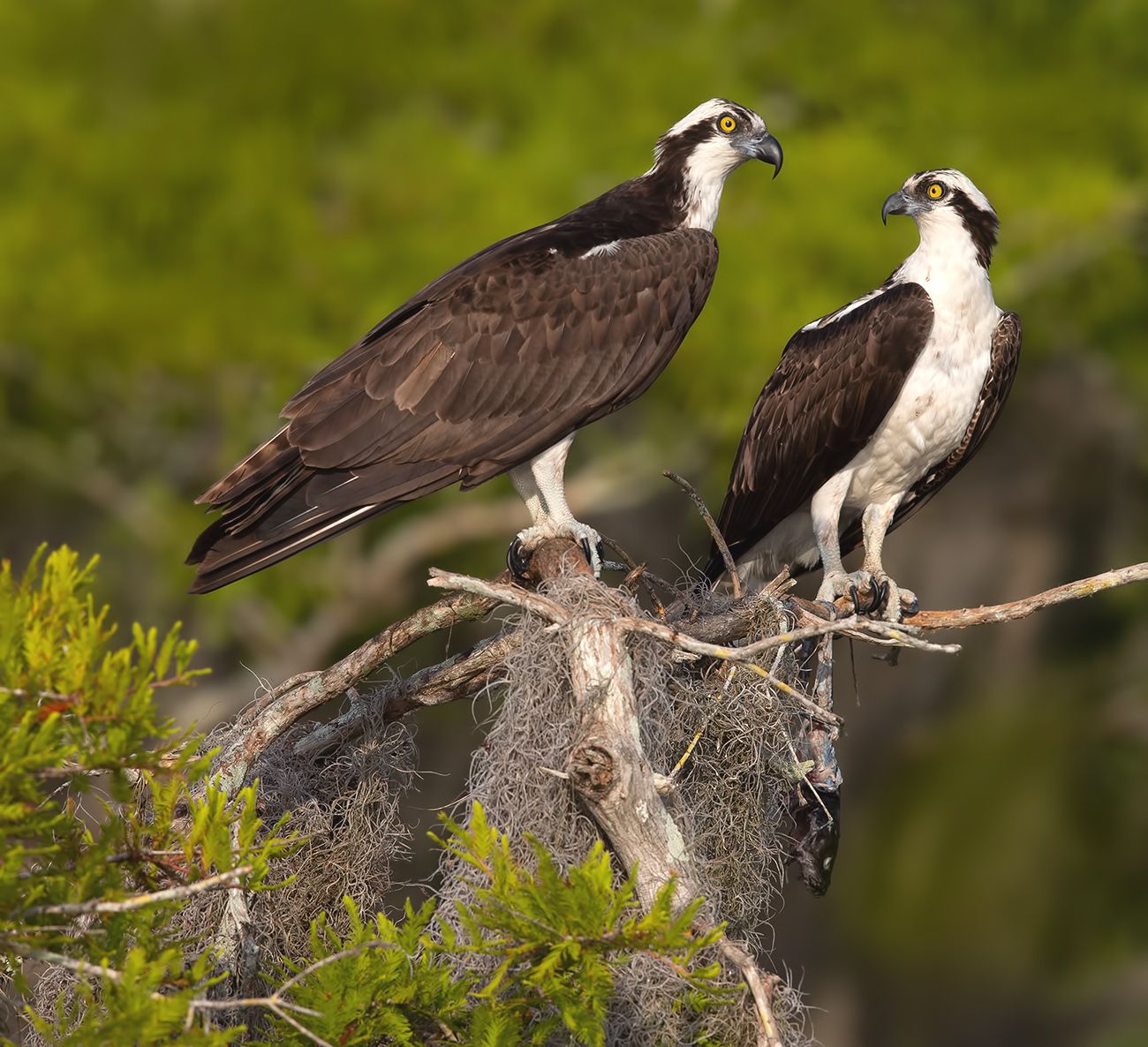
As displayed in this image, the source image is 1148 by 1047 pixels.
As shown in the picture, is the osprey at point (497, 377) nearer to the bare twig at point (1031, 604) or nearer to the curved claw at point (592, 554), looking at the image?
the curved claw at point (592, 554)

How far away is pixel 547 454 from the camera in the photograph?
5.29 m

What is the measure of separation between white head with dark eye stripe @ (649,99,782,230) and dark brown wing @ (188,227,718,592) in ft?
0.75

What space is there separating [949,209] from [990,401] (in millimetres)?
→ 707

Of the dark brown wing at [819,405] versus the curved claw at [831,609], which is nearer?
the curved claw at [831,609]

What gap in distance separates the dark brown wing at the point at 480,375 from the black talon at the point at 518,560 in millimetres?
257

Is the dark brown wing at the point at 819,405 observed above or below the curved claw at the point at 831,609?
above

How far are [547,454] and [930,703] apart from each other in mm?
10357

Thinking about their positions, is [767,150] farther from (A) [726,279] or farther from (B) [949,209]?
(A) [726,279]

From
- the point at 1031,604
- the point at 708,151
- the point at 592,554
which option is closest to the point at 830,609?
the point at 1031,604

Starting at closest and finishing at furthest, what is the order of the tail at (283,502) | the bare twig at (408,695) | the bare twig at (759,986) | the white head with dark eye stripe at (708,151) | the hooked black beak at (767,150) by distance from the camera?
the bare twig at (759,986), the bare twig at (408,695), the tail at (283,502), the white head with dark eye stripe at (708,151), the hooked black beak at (767,150)

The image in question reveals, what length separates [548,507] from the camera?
519 centimetres

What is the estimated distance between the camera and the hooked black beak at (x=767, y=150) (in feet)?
19.5

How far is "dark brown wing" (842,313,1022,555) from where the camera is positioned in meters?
6.05

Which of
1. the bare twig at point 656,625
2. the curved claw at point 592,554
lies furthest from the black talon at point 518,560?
the bare twig at point 656,625
